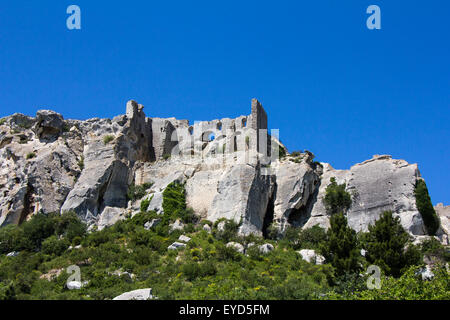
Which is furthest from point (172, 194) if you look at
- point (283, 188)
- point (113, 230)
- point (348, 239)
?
point (348, 239)

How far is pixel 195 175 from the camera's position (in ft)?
138

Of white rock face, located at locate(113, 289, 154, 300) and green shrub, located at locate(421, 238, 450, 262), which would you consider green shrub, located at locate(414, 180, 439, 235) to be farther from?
white rock face, located at locate(113, 289, 154, 300)

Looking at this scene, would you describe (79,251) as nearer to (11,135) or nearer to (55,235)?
(55,235)

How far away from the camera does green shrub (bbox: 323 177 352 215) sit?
38906 mm

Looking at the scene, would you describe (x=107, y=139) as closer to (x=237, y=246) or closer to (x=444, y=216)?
(x=237, y=246)

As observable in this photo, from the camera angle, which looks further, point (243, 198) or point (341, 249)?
point (243, 198)

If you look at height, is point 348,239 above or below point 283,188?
below

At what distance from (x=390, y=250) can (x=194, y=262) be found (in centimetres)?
1101

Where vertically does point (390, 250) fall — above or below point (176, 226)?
below

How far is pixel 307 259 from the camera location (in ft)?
107

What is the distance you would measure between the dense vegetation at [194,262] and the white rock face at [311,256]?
0.51m

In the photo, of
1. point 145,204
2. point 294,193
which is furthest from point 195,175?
point 294,193
